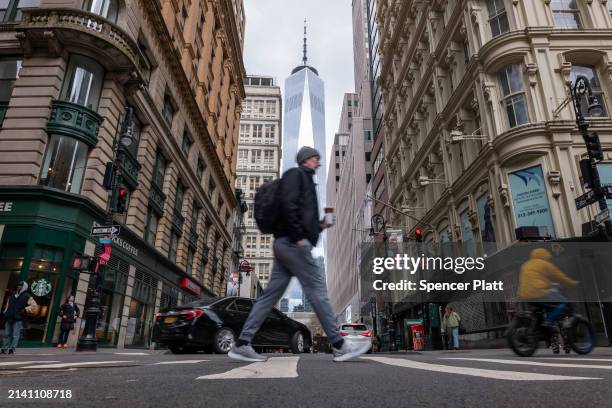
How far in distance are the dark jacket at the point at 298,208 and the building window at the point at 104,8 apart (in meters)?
18.1

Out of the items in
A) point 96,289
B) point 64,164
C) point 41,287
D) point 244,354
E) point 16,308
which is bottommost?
point 244,354

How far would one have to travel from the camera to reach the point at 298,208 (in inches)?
177

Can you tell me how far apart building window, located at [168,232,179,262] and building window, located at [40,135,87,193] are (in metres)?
10.9

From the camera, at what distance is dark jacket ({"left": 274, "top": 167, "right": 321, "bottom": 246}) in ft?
14.7

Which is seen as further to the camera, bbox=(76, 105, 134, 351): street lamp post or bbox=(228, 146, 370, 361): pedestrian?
bbox=(76, 105, 134, 351): street lamp post

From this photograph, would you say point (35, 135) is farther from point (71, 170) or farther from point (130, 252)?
point (130, 252)

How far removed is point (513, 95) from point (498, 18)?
4.72m

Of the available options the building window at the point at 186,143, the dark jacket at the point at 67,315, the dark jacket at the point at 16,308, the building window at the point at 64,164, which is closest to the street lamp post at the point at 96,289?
the dark jacket at the point at 67,315

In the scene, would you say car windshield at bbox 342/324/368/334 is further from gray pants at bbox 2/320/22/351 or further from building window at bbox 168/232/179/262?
building window at bbox 168/232/179/262

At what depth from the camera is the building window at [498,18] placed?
67.6 feet

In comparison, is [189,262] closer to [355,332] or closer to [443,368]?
[355,332]

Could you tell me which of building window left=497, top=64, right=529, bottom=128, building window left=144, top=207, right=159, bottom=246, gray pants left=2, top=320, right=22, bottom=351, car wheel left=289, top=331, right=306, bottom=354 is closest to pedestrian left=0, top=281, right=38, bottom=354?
gray pants left=2, top=320, right=22, bottom=351
